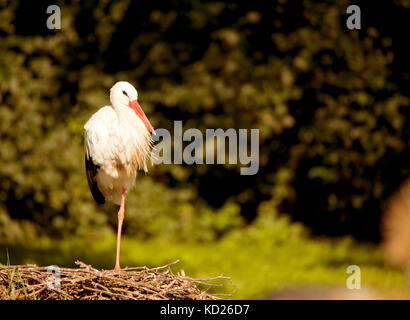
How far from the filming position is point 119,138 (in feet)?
14.9

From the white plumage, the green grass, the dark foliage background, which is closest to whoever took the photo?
the white plumage

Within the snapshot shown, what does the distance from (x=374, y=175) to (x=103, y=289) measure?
635cm

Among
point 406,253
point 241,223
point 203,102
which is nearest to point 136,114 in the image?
point 406,253

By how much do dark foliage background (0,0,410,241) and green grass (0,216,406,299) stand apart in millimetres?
344

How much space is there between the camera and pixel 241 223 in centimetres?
969

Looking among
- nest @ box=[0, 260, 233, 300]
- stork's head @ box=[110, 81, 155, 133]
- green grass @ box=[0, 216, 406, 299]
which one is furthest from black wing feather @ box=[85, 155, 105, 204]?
nest @ box=[0, 260, 233, 300]

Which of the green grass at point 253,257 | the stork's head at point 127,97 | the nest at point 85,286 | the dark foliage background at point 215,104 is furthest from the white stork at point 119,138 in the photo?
the dark foliage background at point 215,104

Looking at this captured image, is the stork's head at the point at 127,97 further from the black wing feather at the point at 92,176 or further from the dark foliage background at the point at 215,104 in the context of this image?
the dark foliage background at the point at 215,104

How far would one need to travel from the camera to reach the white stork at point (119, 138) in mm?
4406

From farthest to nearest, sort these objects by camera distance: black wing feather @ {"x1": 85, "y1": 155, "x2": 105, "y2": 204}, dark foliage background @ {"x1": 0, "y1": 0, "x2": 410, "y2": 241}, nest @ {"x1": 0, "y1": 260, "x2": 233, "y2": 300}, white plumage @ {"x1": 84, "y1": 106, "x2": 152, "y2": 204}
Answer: dark foliage background @ {"x1": 0, "y1": 0, "x2": 410, "y2": 241}
black wing feather @ {"x1": 85, "y1": 155, "x2": 105, "y2": 204}
white plumage @ {"x1": 84, "y1": 106, "x2": 152, "y2": 204}
nest @ {"x1": 0, "y1": 260, "x2": 233, "y2": 300}

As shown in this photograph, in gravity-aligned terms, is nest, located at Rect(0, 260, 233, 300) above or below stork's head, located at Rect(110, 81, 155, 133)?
below

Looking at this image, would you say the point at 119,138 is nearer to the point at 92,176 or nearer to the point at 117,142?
the point at 117,142

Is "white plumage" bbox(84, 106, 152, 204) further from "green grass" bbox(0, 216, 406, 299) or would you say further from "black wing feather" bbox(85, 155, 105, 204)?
"green grass" bbox(0, 216, 406, 299)

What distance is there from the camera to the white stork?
14.5ft
